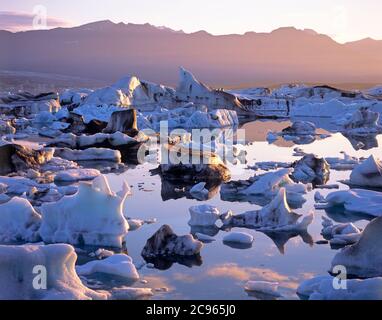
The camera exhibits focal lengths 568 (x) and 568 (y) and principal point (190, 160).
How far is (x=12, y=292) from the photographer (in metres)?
3.96

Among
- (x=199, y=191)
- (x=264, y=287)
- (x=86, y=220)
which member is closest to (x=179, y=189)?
(x=199, y=191)

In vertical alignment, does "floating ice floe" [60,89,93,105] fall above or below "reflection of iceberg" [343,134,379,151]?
above

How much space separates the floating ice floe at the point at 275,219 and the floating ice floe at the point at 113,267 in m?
1.89

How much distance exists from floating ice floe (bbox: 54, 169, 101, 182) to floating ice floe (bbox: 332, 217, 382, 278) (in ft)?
18.2

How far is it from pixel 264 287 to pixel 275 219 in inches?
78.8

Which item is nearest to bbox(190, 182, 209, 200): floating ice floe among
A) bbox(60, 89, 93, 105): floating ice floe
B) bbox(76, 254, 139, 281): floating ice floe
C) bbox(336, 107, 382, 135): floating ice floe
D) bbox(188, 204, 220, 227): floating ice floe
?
bbox(188, 204, 220, 227): floating ice floe

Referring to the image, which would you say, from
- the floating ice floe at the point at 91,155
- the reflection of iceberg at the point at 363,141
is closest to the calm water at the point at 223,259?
the floating ice floe at the point at 91,155

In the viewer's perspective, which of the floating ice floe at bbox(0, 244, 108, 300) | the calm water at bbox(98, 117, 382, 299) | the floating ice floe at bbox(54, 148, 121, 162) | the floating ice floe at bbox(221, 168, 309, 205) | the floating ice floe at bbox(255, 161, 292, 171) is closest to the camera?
the floating ice floe at bbox(0, 244, 108, 300)

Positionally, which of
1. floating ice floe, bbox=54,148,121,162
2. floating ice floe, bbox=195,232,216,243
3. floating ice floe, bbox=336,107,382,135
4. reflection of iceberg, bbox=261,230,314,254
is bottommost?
reflection of iceberg, bbox=261,230,314,254

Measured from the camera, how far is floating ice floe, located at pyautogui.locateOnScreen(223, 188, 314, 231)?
6332 mm

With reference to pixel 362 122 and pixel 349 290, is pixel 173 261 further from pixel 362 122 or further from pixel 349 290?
pixel 362 122

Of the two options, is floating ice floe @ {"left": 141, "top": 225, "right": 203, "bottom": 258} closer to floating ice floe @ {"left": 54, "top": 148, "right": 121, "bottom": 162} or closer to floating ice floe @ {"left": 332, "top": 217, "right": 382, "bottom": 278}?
floating ice floe @ {"left": 332, "top": 217, "right": 382, "bottom": 278}

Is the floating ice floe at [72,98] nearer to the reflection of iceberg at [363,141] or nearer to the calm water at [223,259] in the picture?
the reflection of iceberg at [363,141]
